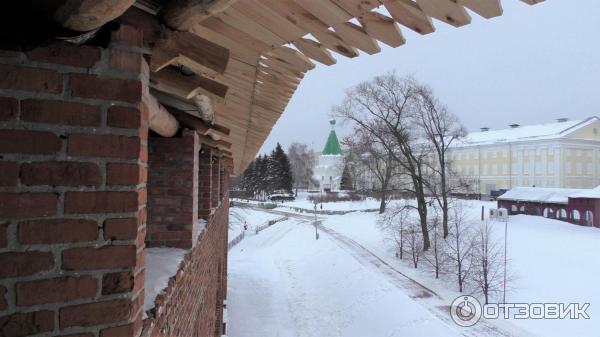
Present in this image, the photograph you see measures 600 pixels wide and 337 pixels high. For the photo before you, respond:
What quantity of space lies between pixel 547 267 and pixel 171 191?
1670cm

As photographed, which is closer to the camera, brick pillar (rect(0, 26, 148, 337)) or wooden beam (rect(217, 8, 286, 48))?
brick pillar (rect(0, 26, 148, 337))

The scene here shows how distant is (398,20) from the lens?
4.82 feet

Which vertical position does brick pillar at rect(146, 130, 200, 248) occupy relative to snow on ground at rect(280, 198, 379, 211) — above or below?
above

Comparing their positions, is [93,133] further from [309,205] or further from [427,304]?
[309,205]

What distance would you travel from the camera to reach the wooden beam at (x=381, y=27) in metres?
1.46

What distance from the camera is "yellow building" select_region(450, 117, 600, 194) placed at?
43906mm

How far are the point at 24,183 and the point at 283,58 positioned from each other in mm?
1309

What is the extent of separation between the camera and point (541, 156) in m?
45.2

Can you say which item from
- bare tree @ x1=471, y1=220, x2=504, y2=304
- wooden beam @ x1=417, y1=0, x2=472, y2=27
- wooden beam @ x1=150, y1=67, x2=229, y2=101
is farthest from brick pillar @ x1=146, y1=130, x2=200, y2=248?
bare tree @ x1=471, y1=220, x2=504, y2=304

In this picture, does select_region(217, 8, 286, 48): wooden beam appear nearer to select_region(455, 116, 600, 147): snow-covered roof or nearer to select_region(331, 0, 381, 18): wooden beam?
select_region(331, 0, 381, 18): wooden beam

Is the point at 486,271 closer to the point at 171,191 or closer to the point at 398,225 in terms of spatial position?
the point at 398,225

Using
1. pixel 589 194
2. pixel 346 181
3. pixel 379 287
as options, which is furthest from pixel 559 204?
pixel 346 181

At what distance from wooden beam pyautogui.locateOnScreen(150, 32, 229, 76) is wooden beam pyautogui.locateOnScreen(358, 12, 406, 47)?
21.9 inches

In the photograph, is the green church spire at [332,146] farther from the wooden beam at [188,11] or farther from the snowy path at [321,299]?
the wooden beam at [188,11]
